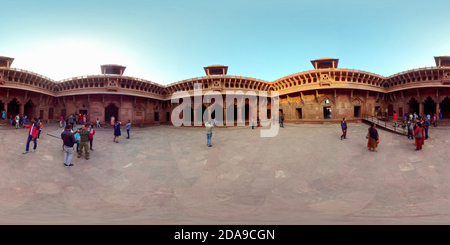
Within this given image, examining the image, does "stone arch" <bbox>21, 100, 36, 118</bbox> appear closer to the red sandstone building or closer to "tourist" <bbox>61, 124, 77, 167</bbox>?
the red sandstone building

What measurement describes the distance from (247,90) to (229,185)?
1612cm

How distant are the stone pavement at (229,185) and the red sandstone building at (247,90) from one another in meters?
10.5

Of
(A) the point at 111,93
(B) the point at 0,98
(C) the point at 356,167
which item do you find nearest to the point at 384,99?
(C) the point at 356,167

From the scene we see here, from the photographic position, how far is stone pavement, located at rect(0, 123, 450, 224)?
11.3ft

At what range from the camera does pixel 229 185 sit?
17.5 feet

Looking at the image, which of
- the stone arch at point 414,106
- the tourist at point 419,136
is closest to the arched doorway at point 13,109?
the tourist at point 419,136

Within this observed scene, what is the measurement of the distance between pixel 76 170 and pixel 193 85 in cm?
1587

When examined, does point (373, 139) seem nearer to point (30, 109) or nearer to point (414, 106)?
point (414, 106)

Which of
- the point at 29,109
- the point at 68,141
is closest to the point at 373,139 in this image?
the point at 68,141

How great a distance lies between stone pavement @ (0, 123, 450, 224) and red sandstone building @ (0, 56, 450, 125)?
10.5 metres

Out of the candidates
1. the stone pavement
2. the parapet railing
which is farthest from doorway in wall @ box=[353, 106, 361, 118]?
the stone pavement

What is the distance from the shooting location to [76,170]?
5.87 m

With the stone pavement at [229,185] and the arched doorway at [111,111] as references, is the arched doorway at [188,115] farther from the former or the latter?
the stone pavement at [229,185]

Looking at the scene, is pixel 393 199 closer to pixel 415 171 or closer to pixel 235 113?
pixel 415 171
